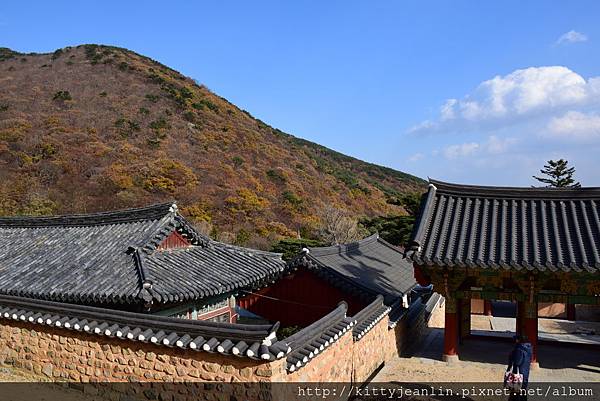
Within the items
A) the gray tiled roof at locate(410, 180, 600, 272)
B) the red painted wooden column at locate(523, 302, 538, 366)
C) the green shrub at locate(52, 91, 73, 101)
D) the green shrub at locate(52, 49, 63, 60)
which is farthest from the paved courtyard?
the green shrub at locate(52, 49, 63, 60)

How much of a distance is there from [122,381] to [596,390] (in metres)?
9.09

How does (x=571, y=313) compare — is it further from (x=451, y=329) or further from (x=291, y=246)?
(x=291, y=246)

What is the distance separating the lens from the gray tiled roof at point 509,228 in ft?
30.8

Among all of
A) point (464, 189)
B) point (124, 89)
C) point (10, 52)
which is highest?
point (10, 52)

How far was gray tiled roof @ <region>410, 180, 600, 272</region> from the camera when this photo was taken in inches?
369

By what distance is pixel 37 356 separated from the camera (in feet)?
32.2

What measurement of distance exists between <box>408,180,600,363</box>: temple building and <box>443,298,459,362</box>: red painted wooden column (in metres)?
0.02

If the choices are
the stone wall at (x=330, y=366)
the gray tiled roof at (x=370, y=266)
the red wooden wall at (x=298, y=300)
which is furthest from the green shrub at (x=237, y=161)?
the stone wall at (x=330, y=366)

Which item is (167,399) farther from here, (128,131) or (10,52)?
(10,52)

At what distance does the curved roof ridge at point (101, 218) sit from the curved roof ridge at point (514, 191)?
25.3 ft

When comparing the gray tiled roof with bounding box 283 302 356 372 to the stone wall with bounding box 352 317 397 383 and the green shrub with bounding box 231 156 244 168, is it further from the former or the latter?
the green shrub with bounding box 231 156 244 168

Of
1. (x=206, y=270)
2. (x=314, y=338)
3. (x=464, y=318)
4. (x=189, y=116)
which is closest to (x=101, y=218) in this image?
(x=206, y=270)

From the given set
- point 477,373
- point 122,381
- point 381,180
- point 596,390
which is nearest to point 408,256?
point 477,373

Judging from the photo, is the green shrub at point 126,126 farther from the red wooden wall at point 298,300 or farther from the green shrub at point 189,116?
the red wooden wall at point 298,300
